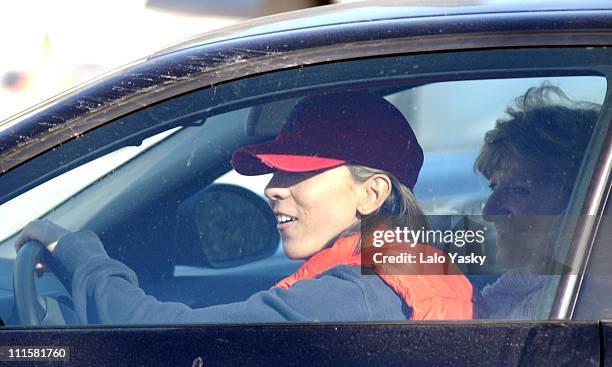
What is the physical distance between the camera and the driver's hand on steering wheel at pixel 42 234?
1873mm

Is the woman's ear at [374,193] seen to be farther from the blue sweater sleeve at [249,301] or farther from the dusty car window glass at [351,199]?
the blue sweater sleeve at [249,301]

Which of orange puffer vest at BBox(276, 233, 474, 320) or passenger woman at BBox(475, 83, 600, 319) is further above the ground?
passenger woman at BBox(475, 83, 600, 319)

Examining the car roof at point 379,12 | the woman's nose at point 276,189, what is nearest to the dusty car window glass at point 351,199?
the woman's nose at point 276,189

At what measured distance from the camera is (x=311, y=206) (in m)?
1.84

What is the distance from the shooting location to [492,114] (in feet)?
5.83

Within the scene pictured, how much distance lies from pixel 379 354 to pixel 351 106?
474 mm

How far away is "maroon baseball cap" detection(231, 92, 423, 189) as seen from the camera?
1787 mm

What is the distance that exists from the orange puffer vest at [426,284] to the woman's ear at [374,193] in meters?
0.06

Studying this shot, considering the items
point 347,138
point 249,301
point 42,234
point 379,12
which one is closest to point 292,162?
point 347,138

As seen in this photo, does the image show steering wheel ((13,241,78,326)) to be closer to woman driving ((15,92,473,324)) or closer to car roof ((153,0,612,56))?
woman driving ((15,92,473,324))

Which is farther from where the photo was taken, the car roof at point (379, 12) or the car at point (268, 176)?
the car roof at point (379, 12)

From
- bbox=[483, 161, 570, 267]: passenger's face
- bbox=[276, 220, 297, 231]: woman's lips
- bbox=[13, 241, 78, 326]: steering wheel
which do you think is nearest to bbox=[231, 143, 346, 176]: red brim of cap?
bbox=[276, 220, 297, 231]: woman's lips

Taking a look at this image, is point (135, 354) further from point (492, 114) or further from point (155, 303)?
point (492, 114)

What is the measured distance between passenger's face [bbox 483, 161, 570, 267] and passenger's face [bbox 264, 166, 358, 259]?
0.27 metres
